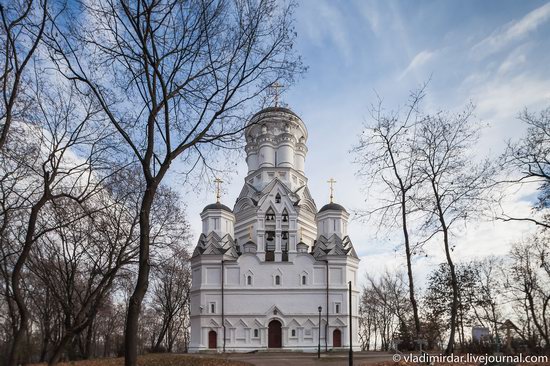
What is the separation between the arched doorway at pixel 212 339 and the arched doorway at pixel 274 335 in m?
4.83

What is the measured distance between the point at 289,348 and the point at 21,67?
119ft

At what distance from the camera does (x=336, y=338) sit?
1686 inches

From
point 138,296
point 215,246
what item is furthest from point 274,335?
point 138,296

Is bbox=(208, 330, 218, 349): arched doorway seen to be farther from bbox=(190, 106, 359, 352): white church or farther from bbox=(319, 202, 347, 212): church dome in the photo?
bbox=(319, 202, 347, 212): church dome

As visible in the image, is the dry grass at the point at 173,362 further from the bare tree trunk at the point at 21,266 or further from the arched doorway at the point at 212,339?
the arched doorway at the point at 212,339

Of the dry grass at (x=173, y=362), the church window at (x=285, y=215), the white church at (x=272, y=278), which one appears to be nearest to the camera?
the dry grass at (x=173, y=362)

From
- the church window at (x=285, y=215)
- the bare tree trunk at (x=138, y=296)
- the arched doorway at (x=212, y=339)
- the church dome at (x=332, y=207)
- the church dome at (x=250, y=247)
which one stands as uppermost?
the church dome at (x=332, y=207)

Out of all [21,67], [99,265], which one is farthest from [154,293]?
[21,67]

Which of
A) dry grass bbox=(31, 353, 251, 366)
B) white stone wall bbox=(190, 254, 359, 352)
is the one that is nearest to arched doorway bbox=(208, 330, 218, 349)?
white stone wall bbox=(190, 254, 359, 352)

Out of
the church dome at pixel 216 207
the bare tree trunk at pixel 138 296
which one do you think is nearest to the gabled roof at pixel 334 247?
Answer: the church dome at pixel 216 207

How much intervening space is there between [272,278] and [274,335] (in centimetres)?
522

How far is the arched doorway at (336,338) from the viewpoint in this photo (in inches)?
1668

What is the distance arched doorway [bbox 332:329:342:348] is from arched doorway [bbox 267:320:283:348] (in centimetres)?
483

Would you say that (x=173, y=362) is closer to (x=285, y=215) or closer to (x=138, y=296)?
(x=138, y=296)
